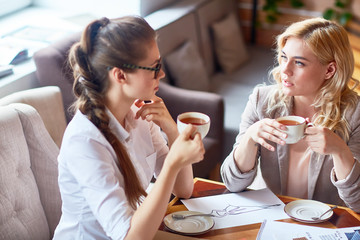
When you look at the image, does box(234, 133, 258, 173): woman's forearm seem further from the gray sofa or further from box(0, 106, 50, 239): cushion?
the gray sofa

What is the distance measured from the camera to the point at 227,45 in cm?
394

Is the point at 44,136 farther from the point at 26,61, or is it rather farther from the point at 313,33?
the point at 313,33

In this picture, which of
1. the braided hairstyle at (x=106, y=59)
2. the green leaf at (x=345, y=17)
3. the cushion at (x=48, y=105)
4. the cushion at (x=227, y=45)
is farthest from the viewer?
the green leaf at (x=345, y=17)

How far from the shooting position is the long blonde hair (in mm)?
1787

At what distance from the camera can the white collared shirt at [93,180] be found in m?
1.34

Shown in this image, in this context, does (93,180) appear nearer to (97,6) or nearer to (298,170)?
(298,170)

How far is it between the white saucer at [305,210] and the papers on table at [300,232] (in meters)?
0.04

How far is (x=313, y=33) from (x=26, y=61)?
156 centimetres

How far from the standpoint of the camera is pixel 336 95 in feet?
6.00

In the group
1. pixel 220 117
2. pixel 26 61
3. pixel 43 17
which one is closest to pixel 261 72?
pixel 220 117

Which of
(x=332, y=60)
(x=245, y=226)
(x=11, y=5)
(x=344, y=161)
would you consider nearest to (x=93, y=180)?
(x=245, y=226)

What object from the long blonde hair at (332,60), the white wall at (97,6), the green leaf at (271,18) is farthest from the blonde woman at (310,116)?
the green leaf at (271,18)

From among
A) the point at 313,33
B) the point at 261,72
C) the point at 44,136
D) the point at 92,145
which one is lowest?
the point at 261,72

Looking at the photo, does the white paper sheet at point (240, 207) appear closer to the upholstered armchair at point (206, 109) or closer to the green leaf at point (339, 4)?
the upholstered armchair at point (206, 109)
